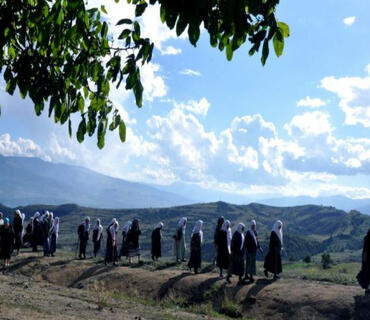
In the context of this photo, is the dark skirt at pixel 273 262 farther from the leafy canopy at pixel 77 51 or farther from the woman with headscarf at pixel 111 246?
the leafy canopy at pixel 77 51

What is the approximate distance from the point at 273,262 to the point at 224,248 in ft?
6.59

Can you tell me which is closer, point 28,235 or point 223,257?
point 223,257

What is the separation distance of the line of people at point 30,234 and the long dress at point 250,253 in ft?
35.4

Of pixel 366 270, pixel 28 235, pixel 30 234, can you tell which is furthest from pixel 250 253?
pixel 28 235

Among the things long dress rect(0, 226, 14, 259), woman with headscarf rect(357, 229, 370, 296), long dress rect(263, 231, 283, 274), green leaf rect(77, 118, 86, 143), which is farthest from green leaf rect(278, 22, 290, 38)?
long dress rect(0, 226, 14, 259)

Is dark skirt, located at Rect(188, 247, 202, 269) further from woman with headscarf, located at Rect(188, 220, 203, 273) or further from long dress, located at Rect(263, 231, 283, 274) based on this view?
long dress, located at Rect(263, 231, 283, 274)

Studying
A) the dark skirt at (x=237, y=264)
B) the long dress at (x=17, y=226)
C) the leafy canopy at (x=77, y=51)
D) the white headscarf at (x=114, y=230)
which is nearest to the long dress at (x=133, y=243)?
the white headscarf at (x=114, y=230)

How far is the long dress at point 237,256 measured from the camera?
16875mm

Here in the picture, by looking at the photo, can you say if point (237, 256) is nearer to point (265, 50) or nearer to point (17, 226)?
point (17, 226)

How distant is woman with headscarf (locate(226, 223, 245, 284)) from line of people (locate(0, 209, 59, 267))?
10270mm

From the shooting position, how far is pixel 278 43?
3.61m

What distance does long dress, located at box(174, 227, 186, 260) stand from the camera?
75.4 feet

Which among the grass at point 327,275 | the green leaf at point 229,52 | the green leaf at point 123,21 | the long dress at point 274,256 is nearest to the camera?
the green leaf at point 229,52

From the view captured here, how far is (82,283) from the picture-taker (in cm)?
1917
